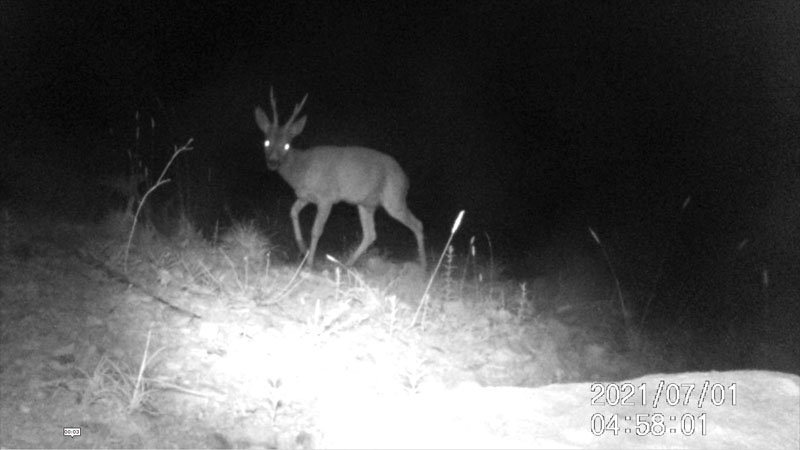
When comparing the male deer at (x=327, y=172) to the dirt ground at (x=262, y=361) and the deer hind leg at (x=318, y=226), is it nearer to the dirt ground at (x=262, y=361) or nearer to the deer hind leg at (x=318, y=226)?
the deer hind leg at (x=318, y=226)

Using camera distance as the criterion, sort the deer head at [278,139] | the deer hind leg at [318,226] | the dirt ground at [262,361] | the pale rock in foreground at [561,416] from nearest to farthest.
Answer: the pale rock in foreground at [561,416] < the dirt ground at [262,361] < the deer hind leg at [318,226] < the deer head at [278,139]

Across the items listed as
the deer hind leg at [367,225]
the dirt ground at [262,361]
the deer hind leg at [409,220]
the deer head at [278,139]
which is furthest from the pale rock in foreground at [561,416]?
the deer head at [278,139]

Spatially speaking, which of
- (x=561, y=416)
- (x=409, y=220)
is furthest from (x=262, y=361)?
(x=409, y=220)

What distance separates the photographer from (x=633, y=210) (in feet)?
53.8

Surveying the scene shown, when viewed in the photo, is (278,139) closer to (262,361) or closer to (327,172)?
(327,172)

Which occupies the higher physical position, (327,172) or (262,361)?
(327,172)

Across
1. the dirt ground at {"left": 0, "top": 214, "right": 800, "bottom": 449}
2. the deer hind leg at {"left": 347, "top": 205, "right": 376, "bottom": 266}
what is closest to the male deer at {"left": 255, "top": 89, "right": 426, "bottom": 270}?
the deer hind leg at {"left": 347, "top": 205, "right": 376, "bottom": 266}

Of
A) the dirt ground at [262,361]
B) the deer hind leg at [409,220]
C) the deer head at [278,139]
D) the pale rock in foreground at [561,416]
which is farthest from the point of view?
the deer hind leg at [409,220]

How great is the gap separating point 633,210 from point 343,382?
11041 millimetres

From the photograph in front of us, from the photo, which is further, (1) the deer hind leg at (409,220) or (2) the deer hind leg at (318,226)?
(1) the deer hind leg at (409,220)

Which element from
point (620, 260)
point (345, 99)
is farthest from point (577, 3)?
point (620, 260)

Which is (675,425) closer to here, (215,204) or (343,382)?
(343,382)

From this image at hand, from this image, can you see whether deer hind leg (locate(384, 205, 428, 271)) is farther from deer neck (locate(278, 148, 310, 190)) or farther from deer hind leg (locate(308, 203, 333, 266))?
deer neck (locate(278, 148, 310, 190))

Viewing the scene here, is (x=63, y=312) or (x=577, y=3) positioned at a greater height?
(x=577, y=3)
